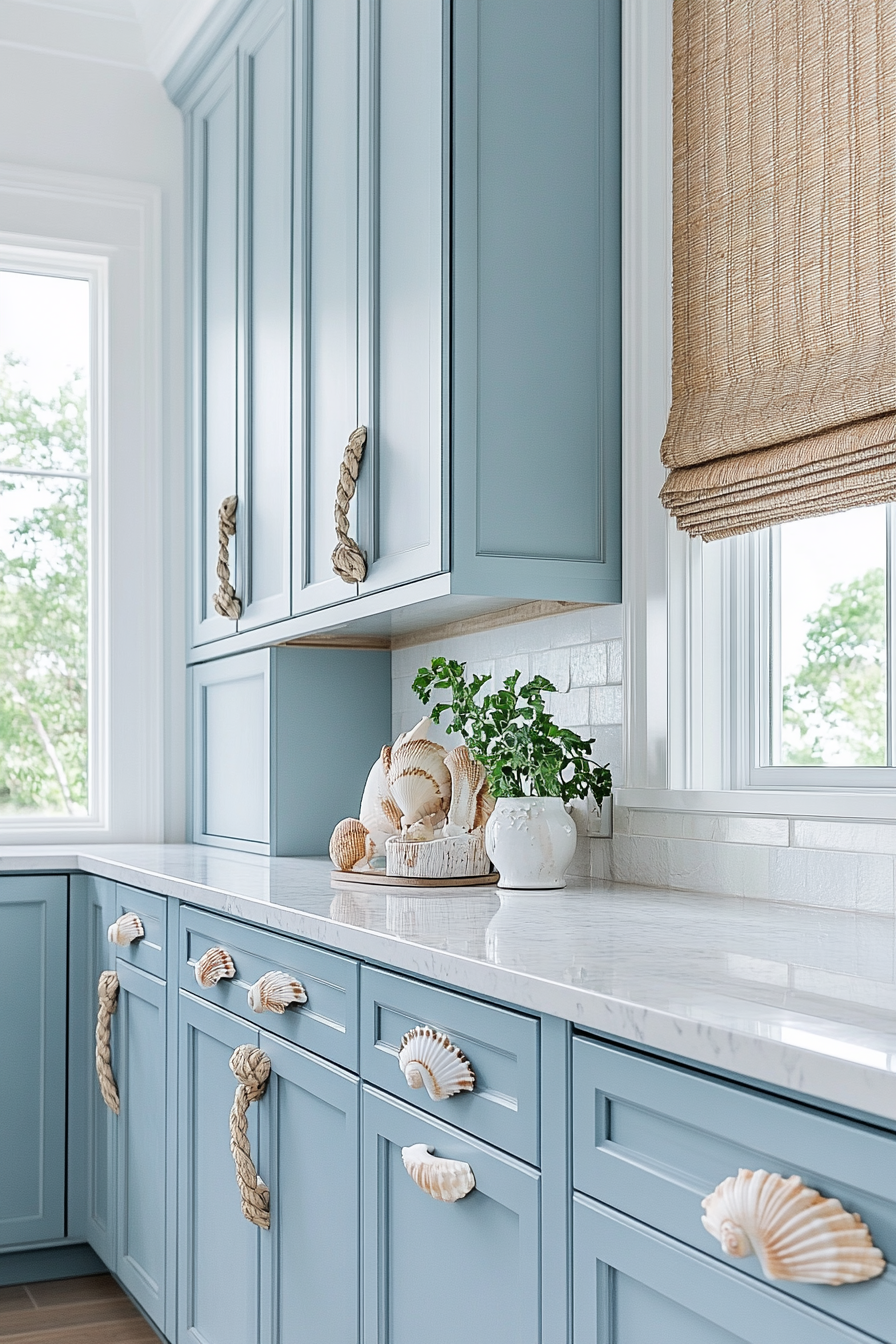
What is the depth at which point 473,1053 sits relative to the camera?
1.35 m

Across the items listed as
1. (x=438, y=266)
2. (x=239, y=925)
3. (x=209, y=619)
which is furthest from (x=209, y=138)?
(x=239, y=925)

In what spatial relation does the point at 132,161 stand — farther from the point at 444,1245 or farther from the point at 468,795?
the point at 444,1245

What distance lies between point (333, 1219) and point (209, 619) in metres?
1.84

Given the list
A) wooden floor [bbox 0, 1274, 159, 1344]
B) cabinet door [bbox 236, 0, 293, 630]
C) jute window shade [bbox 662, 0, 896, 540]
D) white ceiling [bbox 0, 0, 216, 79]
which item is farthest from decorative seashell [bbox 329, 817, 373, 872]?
white ceiling [bbox 0, 0, 216, 79]

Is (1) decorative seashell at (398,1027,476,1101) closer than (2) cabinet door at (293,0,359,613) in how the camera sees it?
Yes

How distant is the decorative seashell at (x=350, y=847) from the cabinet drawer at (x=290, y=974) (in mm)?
253

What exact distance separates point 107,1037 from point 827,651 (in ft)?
5.43

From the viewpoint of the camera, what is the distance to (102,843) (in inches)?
136

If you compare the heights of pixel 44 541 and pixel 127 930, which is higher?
pixel 44 541

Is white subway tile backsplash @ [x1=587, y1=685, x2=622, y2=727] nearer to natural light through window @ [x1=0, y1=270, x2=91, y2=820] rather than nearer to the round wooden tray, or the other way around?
the round wooden tray

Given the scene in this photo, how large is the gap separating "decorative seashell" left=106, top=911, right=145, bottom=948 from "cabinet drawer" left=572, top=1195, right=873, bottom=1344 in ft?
5.01

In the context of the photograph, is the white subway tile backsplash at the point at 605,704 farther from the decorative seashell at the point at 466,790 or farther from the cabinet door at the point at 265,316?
the cabinet door at the point at 265,316

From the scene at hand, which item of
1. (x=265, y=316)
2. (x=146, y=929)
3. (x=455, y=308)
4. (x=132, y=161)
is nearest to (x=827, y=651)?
(x=455, y=308)

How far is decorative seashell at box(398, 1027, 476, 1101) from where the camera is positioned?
1354 mm
